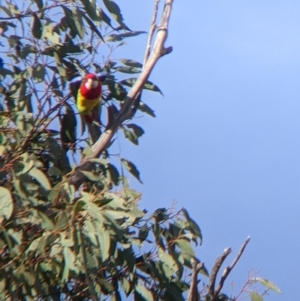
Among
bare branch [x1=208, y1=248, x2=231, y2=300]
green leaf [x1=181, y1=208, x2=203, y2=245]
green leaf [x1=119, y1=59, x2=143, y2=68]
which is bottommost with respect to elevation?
bare branch [x1=208, y1=248, x2=231, y2=300]

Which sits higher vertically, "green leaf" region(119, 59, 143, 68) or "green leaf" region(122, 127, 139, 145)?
"green leaf" region(119, 59, 143, 68)

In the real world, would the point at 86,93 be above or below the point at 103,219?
above

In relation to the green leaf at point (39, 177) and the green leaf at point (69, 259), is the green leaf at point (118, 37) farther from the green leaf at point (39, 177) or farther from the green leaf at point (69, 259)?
the green leaf at point (69, 259)

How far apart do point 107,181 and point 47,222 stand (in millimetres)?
430

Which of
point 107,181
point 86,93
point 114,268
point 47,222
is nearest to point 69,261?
point 47,222

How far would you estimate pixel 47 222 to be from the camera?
1735 mm

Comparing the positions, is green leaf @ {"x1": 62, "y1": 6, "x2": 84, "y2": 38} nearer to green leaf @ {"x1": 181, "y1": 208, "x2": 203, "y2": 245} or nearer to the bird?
the bird

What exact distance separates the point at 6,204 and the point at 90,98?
656 mm

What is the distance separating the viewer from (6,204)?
1.69 meters

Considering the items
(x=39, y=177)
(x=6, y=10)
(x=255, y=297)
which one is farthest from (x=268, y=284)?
(x=6, y=10)

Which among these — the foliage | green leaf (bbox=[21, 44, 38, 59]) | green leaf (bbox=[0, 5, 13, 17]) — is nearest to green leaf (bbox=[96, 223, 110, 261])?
the foliage

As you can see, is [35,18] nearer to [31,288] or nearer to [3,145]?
[3,145]

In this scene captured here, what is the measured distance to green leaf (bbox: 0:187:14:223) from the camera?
1679 millimetres

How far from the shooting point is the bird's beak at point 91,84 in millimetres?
2139
